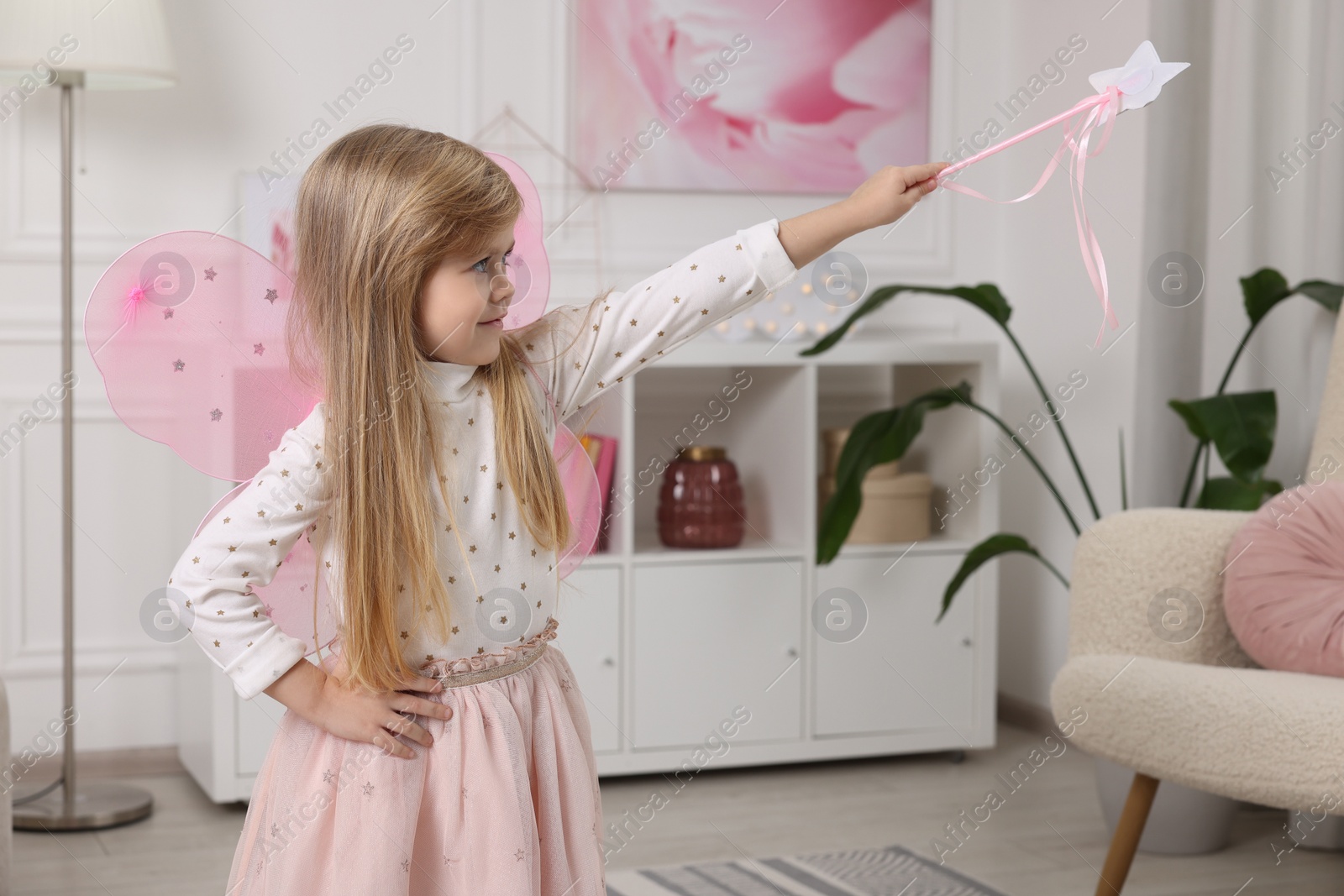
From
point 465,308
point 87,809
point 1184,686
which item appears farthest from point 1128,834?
point 87,809

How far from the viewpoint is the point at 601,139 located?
276 centimetres

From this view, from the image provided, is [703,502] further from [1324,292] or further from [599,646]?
[1324,292]

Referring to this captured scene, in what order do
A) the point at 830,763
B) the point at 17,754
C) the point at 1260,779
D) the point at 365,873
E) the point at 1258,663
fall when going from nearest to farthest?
the point at 365,873 < the point at 1260,779 < the point at 1258,663 < the point at 17,754 < the point at 830,763

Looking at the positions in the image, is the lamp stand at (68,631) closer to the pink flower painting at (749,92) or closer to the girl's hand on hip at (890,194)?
the pink flower painting at (749,92)

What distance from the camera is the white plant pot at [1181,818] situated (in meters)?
2.14

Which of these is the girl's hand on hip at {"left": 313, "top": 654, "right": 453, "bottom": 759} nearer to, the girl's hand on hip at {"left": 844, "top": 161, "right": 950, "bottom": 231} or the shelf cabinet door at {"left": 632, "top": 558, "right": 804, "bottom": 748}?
the girl's hand on hip at {"left": 844, "top": 161, "right": 950, "bottom": 231}

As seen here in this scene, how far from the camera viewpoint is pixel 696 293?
43.2 inches

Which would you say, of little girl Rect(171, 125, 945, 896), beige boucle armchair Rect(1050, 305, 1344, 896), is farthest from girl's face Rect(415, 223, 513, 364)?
beige boucle armchair Rect(1050, 305, 1344, 896)

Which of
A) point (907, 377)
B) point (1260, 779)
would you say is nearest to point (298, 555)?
point (1260, 779)

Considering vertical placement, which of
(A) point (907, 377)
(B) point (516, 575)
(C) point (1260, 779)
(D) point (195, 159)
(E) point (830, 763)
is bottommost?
(E) point (830, 763)

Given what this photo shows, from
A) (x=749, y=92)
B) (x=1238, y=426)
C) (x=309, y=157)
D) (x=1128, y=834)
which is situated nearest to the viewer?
(x=1128, y=834)

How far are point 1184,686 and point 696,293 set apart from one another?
0.85 m

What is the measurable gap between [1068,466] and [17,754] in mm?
2115

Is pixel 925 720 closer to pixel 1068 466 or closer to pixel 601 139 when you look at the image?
pixel 1068 466
